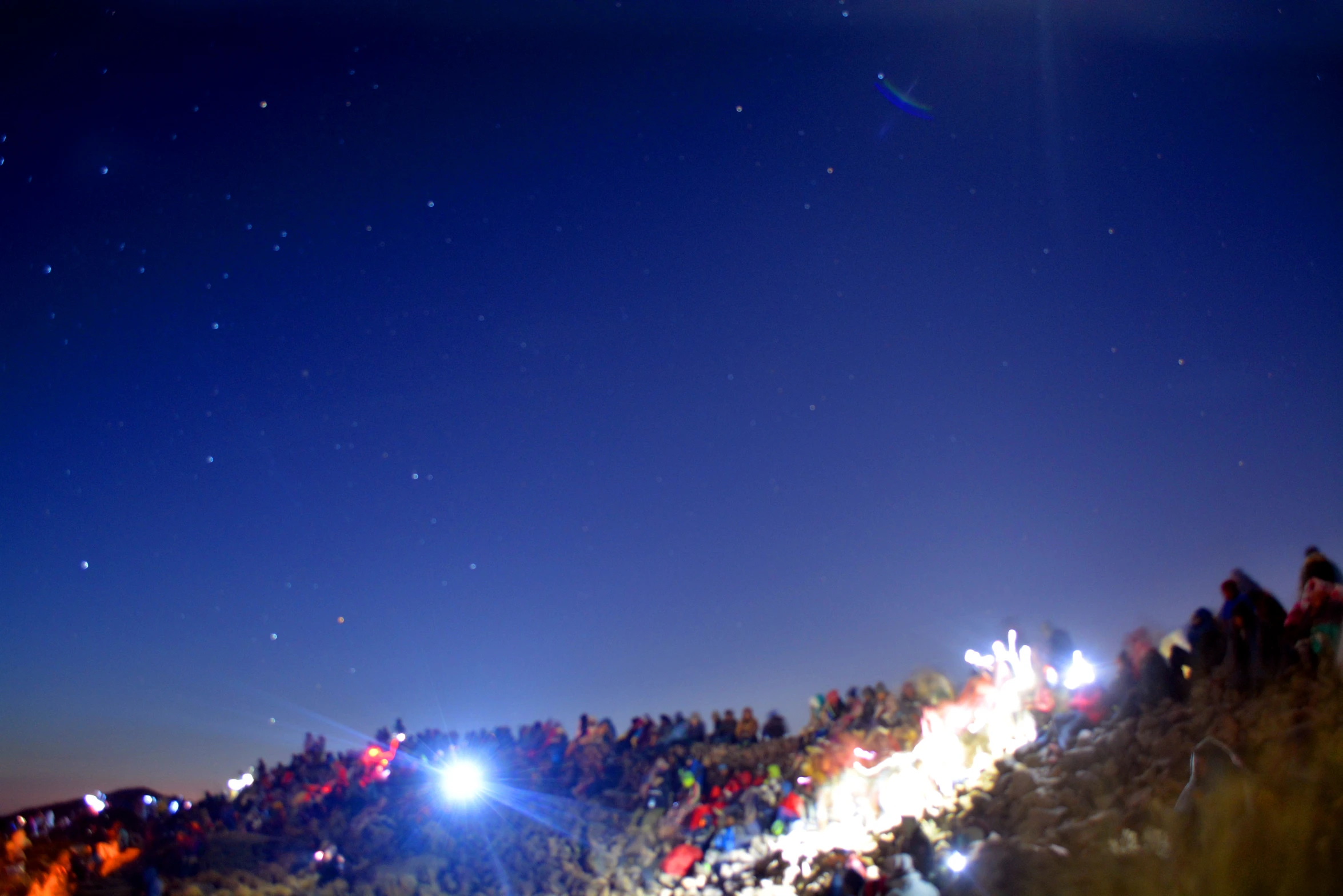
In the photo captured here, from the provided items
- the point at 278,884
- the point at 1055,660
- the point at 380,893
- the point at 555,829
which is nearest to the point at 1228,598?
the point at 1055,660

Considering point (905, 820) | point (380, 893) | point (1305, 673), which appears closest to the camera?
point (1305, 673)

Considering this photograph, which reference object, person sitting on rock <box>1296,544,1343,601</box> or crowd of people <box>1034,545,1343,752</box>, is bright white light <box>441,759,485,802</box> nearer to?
crowd of people <box>1034,545,1343,752</box>

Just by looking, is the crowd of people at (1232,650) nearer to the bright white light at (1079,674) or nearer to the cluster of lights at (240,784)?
the bright white light at (1079,674)

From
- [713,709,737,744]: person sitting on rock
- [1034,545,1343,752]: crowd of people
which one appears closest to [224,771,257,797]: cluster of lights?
[713,709,737,744]: person sitting on rock

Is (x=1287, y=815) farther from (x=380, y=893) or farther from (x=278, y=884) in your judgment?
(x=278, y=884)

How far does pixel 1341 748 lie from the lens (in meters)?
7.41

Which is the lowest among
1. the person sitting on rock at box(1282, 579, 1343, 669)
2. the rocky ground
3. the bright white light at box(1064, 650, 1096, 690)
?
the rocky ground

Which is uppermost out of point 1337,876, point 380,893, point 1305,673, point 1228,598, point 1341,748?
point 1228,598

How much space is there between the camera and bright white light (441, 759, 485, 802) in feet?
64.5

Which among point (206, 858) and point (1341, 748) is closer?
point (1341, 748)

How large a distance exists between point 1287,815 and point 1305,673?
103 inches

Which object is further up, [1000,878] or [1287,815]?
[1287,815]

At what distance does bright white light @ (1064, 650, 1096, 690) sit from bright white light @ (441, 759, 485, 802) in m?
14.4

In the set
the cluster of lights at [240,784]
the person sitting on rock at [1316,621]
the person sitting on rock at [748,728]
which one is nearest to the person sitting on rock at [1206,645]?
the person sitting on rock at [1316,621]
